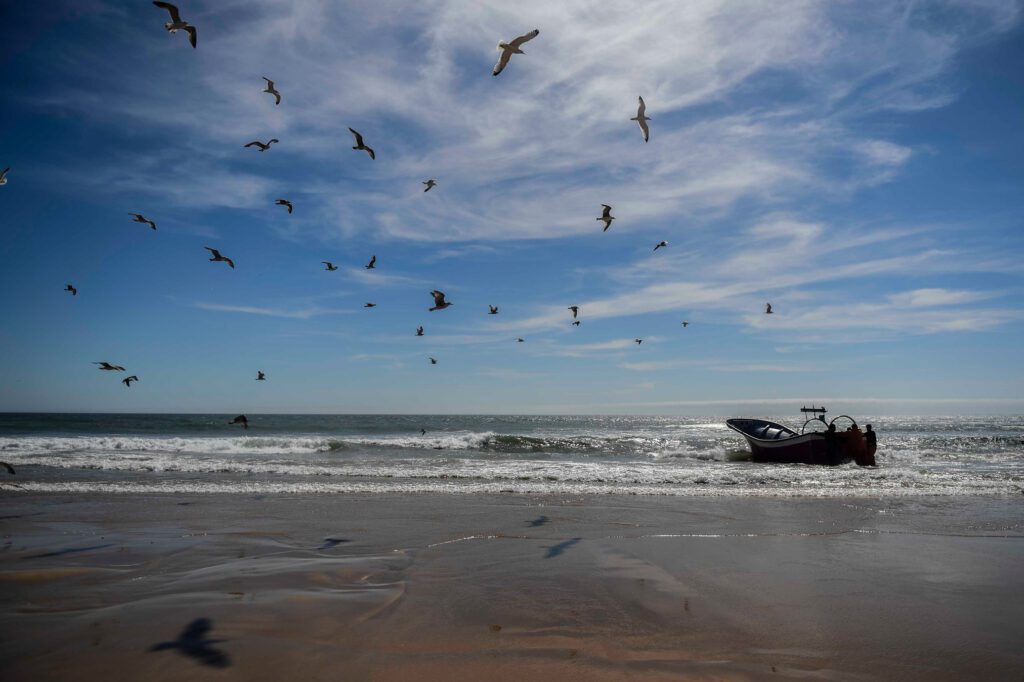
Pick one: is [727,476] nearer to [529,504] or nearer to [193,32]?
[529,504]

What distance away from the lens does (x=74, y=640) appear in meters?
4.70

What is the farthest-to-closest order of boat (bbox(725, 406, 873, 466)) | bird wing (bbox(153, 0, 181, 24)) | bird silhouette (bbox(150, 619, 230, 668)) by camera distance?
boat (bbox(725, 406, 873, 466)), bird wing (bbox(153, 0, 181, 24)), bird silhouette (bbox(150, 619, 230, 668))

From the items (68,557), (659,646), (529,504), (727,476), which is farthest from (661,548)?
(727,476)

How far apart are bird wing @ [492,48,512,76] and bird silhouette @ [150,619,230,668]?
9.42 m

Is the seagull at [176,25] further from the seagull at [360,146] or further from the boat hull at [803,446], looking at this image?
the boat hull at [803,446]

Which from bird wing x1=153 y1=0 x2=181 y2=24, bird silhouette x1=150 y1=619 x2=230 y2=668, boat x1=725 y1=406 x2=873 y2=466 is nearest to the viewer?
bird silhouette x1=150 y1=619 x2=230 y2=668

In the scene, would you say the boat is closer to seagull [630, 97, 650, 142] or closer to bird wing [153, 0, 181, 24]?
seagull [630, 97, 650, 142]

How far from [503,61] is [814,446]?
82.7 feet

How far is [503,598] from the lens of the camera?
589 cm

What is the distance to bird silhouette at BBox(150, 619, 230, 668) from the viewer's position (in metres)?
4.34

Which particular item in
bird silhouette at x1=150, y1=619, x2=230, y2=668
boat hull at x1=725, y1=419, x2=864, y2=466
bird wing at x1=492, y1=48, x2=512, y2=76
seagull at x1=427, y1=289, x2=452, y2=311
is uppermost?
bird wing at x1=492, y1=48, x2=512, y2=76

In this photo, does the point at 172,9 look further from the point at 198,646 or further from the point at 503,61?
the point at 198,646

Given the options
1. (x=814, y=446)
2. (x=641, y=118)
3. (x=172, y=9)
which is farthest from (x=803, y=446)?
(x=172, y=9)

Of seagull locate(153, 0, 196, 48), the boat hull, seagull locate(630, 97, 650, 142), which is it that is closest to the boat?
the boat hull
